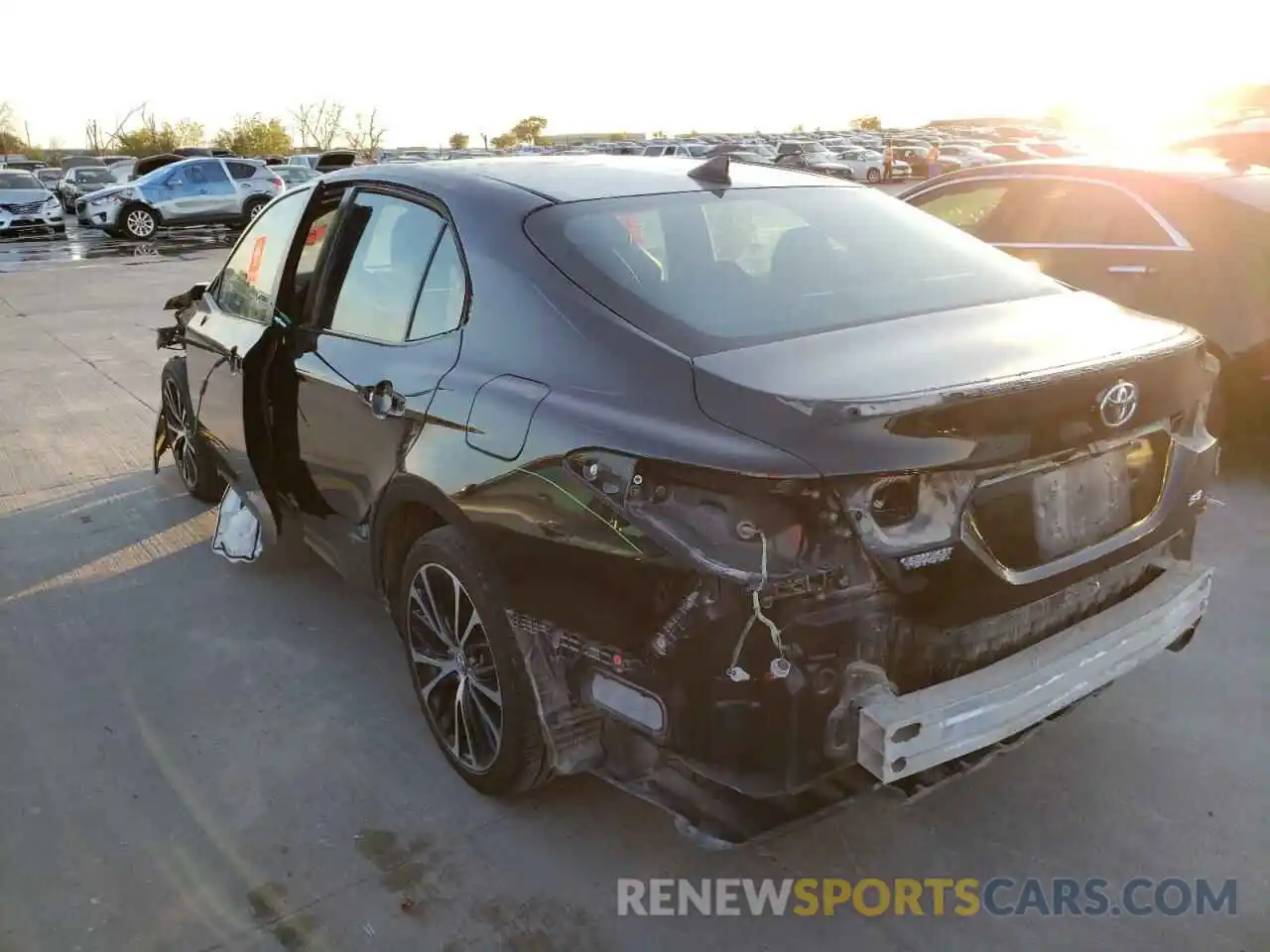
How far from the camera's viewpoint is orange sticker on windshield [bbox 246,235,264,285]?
444 cm

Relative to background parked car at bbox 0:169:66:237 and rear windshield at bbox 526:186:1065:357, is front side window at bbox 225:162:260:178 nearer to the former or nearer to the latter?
background parked car at bbox 0:169:66:237

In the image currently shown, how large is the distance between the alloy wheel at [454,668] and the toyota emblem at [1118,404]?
1.64 m

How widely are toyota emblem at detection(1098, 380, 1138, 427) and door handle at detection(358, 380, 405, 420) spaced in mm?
1900

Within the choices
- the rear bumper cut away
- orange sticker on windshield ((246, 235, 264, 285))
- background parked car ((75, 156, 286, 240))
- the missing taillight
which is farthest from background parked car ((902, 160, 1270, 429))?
background parked car ((75, 156, 286, 240))

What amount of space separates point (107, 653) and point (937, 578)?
327 cm

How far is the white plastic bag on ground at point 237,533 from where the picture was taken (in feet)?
14.7

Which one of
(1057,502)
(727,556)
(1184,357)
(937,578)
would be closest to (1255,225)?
(1184,357)

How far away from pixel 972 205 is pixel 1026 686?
18.5 feet

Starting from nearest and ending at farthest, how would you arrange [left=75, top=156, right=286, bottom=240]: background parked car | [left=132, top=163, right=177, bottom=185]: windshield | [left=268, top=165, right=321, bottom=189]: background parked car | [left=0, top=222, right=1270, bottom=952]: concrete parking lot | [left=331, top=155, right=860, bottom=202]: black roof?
1. [left=0, top=222, right=1270, bottom=952]: concrete parking lot
2. [left=331, top=155, right=860, bottom=202]: black roof
3. [left=75, top=156, right=286, bottom=240]: background parked car
4. [left=132, top=163, right=177, bottom=185]: windshield
5. [left=268, top=165, right=321, bottom=189]: background parked car

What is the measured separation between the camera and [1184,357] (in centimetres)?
273

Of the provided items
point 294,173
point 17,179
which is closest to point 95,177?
point 294,173

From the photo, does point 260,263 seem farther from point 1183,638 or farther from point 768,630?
point 1183,638

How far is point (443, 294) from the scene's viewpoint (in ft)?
10.2

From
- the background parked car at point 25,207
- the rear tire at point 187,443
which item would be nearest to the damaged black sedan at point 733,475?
the rear tire at point 187,443
